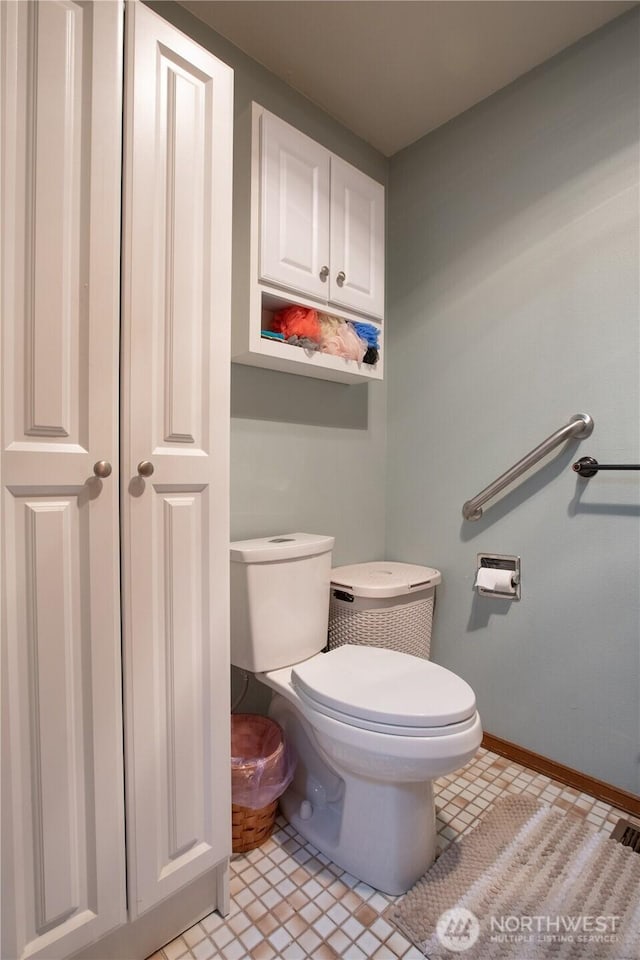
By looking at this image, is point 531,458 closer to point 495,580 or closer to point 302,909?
point 495,580

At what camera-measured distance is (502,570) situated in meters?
Result: 1.68

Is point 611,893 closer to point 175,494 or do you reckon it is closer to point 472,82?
point 175,494

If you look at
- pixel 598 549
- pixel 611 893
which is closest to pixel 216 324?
pixel 598 549

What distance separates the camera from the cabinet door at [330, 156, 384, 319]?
5.18ft

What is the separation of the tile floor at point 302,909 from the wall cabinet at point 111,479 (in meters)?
0.08

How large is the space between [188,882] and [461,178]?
2283 millimetres

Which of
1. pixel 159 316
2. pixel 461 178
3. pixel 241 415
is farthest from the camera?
pixel 461 178

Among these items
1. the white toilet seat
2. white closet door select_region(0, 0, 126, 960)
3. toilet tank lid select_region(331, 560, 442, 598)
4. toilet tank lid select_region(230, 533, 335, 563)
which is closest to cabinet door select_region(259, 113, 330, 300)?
white closet door select_region(0, 0, 126, 960)

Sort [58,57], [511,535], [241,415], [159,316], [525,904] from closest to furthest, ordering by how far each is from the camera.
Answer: [58,57]
[159,316]
[525,904]
[241,415]
[511,535]

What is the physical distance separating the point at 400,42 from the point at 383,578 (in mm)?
1744

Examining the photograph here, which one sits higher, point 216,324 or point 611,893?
point 216,324

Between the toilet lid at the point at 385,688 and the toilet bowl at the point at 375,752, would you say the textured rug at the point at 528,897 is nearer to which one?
the toilet bowl at the point at 375,752

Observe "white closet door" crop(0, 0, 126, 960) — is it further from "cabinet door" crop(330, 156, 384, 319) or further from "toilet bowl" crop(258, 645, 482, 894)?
"cabinet door" crop(330, 156, 384, 319)

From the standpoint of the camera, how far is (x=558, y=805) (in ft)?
4.72
